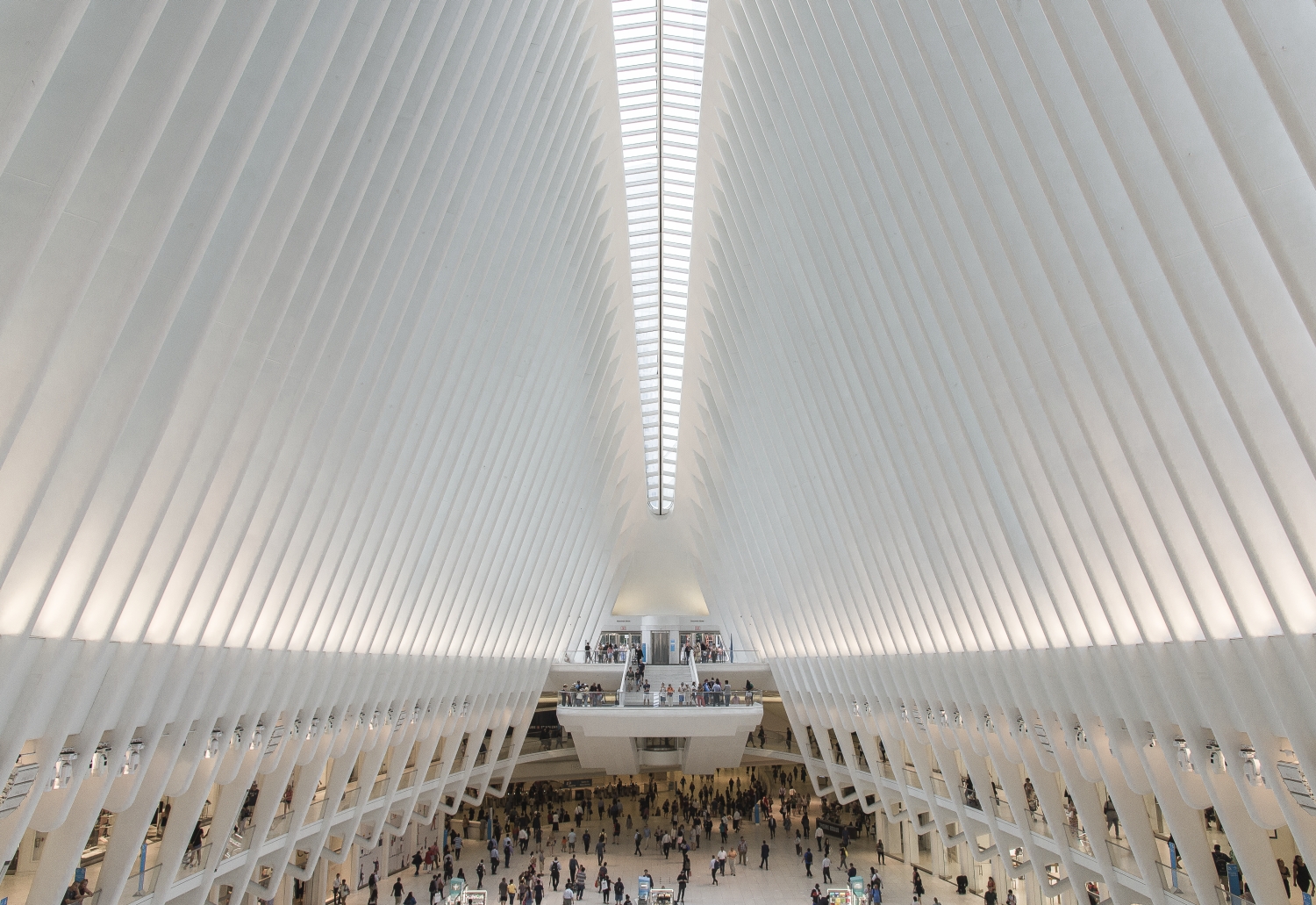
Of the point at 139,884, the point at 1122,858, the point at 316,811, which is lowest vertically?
the point at 139,884

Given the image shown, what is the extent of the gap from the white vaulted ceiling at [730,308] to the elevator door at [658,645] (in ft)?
64.2

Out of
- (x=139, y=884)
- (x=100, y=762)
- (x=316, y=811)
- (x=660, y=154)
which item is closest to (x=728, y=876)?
(x=316, y=811)

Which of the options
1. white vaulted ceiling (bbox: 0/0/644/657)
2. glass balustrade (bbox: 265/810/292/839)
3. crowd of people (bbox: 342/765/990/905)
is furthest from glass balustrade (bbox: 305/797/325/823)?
white vaulted ceiling (bbox: 0/0/644/657)

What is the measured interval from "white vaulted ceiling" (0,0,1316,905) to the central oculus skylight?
0.14 m

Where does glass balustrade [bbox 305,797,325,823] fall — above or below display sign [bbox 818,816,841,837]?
below

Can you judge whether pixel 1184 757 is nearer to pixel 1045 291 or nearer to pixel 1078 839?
pixel 1078 839

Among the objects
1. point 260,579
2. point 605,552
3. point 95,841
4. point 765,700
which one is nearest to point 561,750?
point 605,552

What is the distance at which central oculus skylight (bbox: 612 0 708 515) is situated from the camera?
52.6 feet

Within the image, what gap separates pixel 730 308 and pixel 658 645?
22.0 meters

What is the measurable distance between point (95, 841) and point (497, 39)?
506 inches

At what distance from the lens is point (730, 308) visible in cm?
2058

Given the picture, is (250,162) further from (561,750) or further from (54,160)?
(561,750)

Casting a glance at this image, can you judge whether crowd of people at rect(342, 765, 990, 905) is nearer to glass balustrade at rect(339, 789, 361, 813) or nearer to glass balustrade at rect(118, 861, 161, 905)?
glass balustrade at rect(339, 789, 361, 813)

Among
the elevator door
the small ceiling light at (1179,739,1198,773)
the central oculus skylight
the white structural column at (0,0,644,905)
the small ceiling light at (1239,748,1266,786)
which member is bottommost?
the small ceiling light at (1239,748,1266,786)
